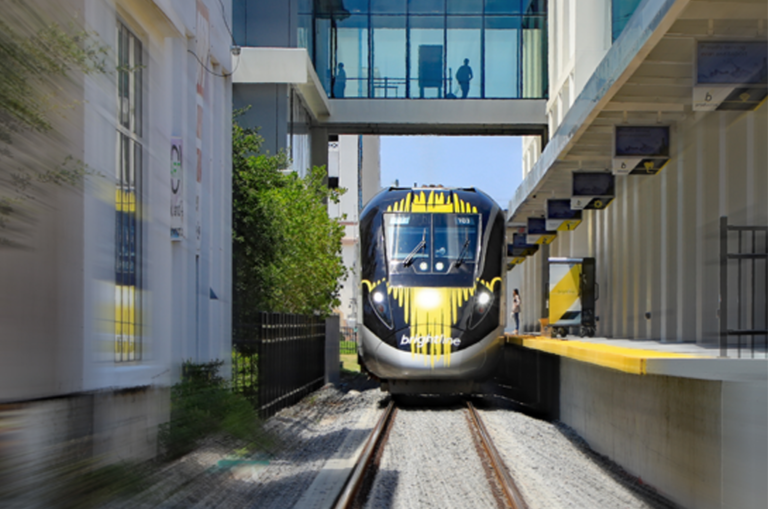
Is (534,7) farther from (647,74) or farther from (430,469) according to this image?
(430,469)

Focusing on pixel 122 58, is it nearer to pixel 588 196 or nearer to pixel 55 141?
pixel 55 141

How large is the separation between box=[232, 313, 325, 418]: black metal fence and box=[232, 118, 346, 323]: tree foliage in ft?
3.80

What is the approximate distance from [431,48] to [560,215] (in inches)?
598

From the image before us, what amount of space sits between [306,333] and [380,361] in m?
5.11

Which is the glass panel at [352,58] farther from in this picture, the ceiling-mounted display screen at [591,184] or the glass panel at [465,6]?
the ceiling-mounted display screen at [591,184]

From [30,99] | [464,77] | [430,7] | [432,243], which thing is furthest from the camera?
[430,7]

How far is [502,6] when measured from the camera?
3228cm

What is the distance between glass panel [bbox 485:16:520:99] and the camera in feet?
103

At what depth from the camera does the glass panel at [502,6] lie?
32.2 m

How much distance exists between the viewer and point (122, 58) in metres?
9.55

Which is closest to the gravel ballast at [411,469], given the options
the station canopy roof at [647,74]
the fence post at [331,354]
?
the station canopy roof at [647,74]

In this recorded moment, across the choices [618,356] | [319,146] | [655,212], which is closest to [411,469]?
[618,356]

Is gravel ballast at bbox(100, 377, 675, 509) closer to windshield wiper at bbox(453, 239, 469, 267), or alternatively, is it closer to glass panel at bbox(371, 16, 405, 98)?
windshield wiper at bbox(453, 239, 469, 267)

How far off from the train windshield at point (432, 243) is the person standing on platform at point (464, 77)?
16.7 metres
